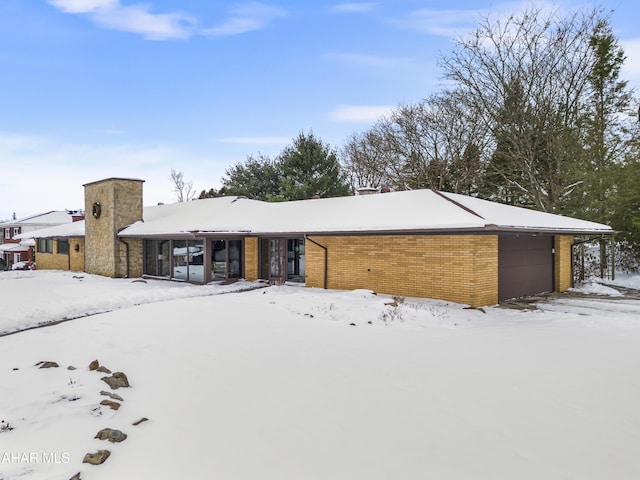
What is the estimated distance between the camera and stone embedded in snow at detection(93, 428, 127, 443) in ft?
12.3

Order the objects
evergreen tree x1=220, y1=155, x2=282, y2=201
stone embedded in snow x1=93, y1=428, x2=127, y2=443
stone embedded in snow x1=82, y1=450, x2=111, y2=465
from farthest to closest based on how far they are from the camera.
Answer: evergreen tree x1=220, y1=155, x2=282, y2=201 → stone embedded in snow x1=93, y1=428, x2=127, y2=443 → stone embedded in snow x1=82, y1=450, x2=111, y2=465

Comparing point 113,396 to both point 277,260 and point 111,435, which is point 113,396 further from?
point 277,260

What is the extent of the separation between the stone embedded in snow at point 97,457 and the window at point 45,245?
86.9ft

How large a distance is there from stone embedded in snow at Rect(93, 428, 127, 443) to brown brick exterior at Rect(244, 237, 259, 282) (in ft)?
41.3

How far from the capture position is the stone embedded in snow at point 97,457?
11.1 ft

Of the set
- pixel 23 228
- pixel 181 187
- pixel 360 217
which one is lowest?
pixel 360 217

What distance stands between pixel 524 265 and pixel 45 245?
28625 mm

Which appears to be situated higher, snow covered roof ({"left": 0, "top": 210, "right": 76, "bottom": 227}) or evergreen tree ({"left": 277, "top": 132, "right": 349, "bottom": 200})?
evergreen tree ({"left": 277, "top": 132, "right": 349, "bottom": 200})

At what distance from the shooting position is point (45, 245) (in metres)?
25.5

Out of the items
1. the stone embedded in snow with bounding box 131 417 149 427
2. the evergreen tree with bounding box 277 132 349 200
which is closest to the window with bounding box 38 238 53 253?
the evergreen tree with bounding box 277 132 349 200

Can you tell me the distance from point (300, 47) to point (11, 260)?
132 ft

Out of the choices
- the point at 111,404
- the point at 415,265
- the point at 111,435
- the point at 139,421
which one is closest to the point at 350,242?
the point at 415,265

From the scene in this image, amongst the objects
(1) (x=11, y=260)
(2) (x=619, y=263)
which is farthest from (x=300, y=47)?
(1) (x=11, y=260)

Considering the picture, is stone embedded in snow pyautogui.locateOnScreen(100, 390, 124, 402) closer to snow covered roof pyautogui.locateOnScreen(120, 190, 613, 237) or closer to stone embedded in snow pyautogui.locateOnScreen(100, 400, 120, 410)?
stone embedded in snow pyautogui.locateOnScreen(100, 400, 120, 410)
